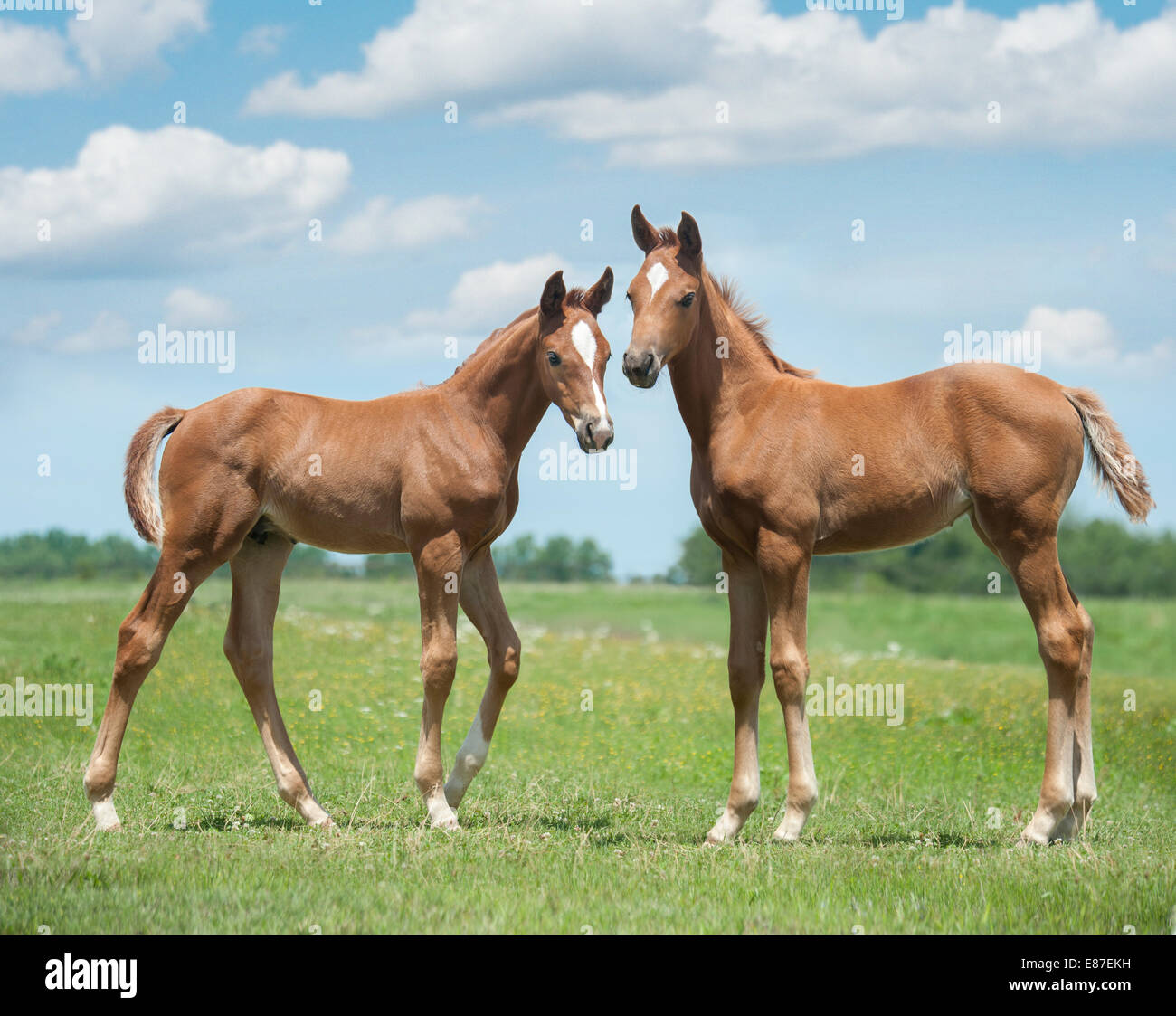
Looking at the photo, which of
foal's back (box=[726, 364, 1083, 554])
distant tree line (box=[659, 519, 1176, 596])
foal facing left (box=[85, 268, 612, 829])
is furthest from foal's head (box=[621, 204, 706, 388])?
distant tree line (box=[659, 519, 1176, 596])

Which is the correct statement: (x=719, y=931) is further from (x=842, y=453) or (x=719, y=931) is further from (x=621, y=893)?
(x=842, y=453)

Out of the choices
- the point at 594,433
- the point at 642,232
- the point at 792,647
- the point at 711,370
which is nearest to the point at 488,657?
Answer: the point at 594,433

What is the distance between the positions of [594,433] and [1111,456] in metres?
3.74

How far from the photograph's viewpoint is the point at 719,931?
5.49m

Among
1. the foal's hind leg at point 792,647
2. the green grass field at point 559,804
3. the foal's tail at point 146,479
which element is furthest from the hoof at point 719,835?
the foal's tail at point 146,479

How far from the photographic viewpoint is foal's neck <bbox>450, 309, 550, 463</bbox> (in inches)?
323

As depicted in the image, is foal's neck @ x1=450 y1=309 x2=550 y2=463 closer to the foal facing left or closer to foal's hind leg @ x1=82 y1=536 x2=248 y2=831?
the foal facing left

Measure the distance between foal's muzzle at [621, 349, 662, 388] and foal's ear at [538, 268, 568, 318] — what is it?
0.90 meters

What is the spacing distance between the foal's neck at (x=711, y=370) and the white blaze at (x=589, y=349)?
2.25ft

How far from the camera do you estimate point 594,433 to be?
7355 mm

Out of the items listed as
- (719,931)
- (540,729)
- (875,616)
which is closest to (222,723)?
(540,729)

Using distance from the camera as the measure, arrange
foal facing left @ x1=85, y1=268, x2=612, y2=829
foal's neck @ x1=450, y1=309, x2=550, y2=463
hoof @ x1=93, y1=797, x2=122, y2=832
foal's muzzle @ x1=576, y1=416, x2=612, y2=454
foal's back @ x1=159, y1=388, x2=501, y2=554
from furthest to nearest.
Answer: foal's neck @ x1=450, y1=309, x2=550, y2=463
foal's back @ x1=159, y1=388, x2=501, y2=554
foal facing left @ x1=85, y1=268, x2=612, y2=829
hoof @ x1=93, y1=797, x2=122, y2=832
foal's muzzle @ x1=576, y1=416, x2=612, y2=454

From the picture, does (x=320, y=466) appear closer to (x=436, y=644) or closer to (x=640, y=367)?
(x=436, y=644)

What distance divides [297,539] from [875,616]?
2648 cm
